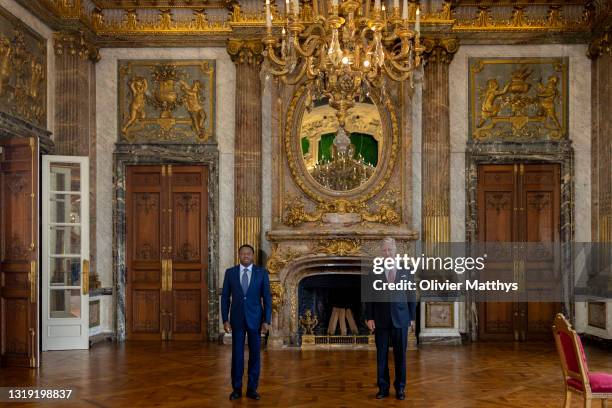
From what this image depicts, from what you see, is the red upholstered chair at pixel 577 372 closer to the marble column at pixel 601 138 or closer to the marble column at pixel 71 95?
the marble column at pixel 601 138

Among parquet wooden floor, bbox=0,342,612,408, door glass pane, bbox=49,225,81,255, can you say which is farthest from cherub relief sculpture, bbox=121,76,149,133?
parquet wooden floor, bbox=0,342,612,408

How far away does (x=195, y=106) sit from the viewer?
10039 millimetres

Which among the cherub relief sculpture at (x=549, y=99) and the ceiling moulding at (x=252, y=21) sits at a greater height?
the ceiling moulding at (x=252, y=21)

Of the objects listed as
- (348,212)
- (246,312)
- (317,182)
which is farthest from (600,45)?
(246,312)

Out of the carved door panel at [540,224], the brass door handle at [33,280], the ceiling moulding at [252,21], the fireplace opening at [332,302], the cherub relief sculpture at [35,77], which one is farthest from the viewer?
the carved door panel at [540,224]

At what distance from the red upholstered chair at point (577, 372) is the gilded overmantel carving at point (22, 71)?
6.12 meters

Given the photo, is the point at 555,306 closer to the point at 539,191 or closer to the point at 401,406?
the point at 539,191

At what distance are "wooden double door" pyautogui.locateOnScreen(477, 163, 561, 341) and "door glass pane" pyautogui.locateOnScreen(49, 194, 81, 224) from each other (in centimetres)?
525

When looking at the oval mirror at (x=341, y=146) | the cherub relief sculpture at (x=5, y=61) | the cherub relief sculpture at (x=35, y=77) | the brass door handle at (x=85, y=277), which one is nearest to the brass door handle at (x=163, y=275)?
the brass door handle at (x=85, y=277)

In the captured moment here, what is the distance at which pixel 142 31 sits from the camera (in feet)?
32.8

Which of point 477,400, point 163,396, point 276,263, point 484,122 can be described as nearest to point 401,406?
point 477,400

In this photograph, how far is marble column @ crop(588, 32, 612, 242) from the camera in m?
9.31

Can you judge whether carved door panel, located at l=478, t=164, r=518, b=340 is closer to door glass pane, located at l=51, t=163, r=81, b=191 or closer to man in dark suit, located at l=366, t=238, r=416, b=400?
man in dark suit, located at l=366, t=238, r=416, b=400

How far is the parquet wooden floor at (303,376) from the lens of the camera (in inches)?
243
